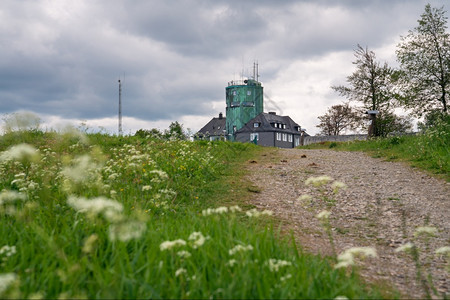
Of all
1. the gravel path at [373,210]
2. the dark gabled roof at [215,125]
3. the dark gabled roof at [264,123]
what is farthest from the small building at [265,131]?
the gravel path at [373,210]

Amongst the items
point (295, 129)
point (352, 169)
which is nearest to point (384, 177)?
point (352, 169)

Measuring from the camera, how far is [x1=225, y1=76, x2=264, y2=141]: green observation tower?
275 feet

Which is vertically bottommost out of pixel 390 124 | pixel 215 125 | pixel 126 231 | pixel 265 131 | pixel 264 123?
pixel 126 231

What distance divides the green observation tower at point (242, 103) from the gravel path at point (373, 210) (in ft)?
233

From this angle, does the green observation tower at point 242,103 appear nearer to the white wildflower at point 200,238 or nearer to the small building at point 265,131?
the small building at point 265,131

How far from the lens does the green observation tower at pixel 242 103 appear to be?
3297 inches

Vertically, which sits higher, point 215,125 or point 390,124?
point 215,125

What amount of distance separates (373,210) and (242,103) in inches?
3032

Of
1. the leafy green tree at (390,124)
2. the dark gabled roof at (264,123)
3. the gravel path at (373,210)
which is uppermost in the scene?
the dark gabled roof at (264,123)

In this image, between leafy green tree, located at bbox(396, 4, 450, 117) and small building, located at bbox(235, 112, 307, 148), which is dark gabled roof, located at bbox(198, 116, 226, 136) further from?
leafy green tree, located at bbox(396, 4, 450, 117)

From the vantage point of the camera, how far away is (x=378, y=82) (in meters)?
35.9

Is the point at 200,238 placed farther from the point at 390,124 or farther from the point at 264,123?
the point at 264,123

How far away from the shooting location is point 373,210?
778 cm

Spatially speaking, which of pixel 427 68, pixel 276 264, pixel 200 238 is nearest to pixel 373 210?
pixel 276 264
